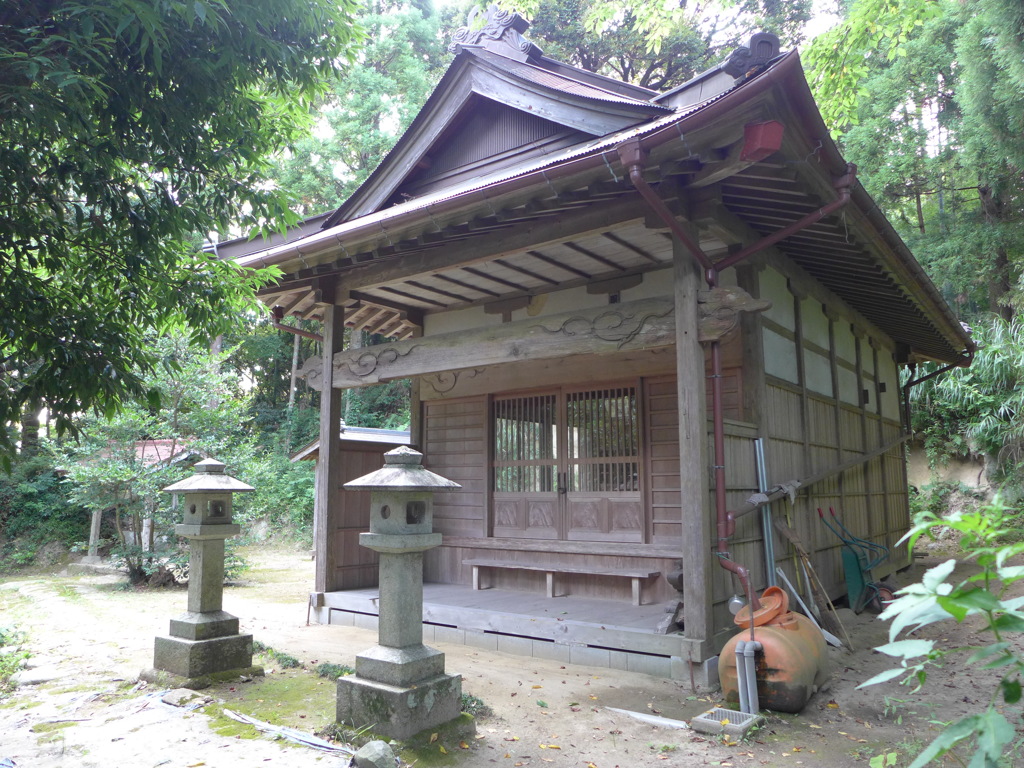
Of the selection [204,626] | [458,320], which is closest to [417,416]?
[458,320]

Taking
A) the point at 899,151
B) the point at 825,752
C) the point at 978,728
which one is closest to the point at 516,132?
the point at 825,752

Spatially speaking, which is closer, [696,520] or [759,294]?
[696,520]

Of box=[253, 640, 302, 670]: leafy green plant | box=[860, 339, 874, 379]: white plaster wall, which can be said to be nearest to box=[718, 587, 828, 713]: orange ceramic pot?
box=[253, 640, 302, 670]: leafy green plant

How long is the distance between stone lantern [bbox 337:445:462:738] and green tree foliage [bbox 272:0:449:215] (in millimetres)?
17930

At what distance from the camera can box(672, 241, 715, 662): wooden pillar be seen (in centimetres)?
562

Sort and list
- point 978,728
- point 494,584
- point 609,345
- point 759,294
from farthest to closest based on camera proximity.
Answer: point 494,584
point 759,294
point 609,345
point 978,728

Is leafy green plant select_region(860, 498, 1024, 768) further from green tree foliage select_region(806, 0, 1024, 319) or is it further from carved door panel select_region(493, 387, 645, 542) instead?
green tree foliage select_region(806, 0, 1024, 319)

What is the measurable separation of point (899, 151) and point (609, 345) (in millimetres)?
15096

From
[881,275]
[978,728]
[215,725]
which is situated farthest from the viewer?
[881,275]

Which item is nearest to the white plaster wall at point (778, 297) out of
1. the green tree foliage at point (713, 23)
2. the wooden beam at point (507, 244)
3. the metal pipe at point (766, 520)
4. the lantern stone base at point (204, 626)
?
the metal pipe at point (766, 520)

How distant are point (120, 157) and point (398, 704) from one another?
3.47 m

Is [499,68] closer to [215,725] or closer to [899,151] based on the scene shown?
[215,725]

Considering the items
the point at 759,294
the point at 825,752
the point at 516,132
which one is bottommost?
the point at 825,752

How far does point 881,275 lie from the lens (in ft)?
26.9
